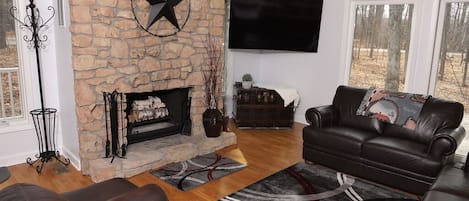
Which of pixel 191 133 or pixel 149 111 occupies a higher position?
pixel 149 111

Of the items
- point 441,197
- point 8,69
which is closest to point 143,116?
point 8,69

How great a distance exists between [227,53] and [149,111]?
2033 mm

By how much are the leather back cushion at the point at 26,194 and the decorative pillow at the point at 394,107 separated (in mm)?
3344

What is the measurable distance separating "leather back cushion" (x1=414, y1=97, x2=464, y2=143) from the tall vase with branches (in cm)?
226

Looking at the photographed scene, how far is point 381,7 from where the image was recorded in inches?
190

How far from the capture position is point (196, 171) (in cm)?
366

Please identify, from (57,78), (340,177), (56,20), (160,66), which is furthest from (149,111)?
(340,177)

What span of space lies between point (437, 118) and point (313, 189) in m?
1.51

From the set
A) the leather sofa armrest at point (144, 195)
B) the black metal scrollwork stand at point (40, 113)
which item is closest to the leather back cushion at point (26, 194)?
the leather sofa armrest at point (144, 195)

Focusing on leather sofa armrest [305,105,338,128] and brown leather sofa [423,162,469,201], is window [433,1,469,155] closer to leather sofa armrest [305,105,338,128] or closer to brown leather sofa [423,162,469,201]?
leather sofa armrest [305,105,338,128]

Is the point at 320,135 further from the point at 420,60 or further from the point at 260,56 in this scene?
the point at 260,56

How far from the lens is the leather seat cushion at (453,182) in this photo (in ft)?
7.85

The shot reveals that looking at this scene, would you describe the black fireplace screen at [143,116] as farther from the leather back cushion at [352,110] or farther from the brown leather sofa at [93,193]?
the leather back cushion at [352,110]

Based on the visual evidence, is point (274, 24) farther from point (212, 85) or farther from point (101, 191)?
point (101, 191)
